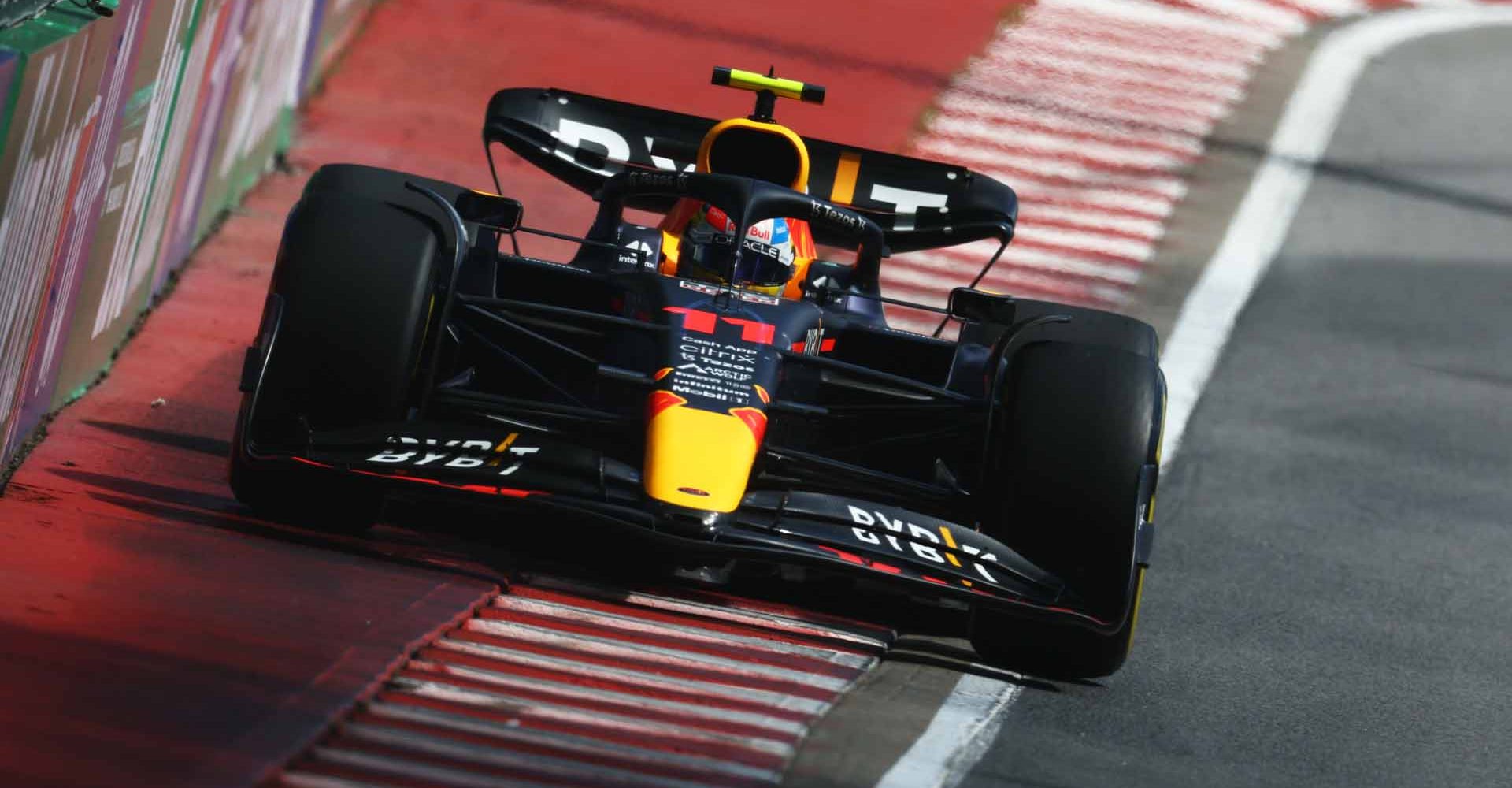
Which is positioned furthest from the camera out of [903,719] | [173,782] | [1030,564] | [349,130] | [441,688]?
[349,130]

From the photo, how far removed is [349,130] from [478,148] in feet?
2.79

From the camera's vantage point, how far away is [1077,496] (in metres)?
6.32

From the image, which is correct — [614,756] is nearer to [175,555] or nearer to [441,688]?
[441,688]

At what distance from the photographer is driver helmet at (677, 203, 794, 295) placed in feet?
25.2

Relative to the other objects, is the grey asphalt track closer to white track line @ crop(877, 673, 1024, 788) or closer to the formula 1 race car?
white track line @ crop(877, 673, 1024, 788)

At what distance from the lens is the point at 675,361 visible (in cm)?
659

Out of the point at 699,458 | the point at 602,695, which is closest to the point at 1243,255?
the point at 699,458

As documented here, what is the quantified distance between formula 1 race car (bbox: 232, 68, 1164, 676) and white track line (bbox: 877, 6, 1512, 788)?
434 millimetres

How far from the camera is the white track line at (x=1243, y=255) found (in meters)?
5.45

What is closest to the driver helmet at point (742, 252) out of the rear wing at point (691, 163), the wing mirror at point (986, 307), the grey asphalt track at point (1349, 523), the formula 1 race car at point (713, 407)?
the formula 1 race car at point (713, 407)

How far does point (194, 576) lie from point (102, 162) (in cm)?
238

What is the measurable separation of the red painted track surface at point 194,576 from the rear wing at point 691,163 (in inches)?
66.6

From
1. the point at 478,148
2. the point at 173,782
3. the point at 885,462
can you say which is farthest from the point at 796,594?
the point at 478,148

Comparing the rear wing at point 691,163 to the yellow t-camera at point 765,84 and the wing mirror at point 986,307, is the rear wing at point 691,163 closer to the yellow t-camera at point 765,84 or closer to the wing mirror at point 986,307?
the yellow t-camera at point 765,84
